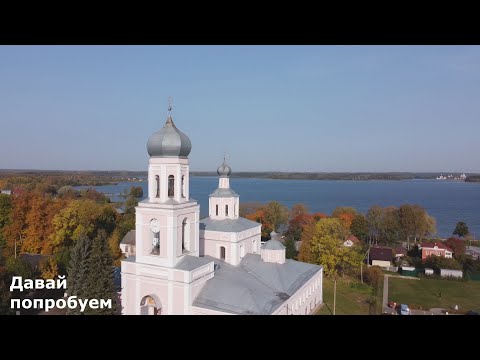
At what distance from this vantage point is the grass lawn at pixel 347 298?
2158cm

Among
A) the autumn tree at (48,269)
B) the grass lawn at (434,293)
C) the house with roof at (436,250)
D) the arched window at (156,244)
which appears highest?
the arched window at (156,244)

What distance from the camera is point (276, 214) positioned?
47.4 m

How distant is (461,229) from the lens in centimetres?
4366

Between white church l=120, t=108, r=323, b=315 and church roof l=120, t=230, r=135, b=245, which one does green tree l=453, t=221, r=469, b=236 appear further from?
church roof l=120, t=230, r=135, b=245

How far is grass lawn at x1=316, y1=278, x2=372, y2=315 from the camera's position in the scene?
21578mm

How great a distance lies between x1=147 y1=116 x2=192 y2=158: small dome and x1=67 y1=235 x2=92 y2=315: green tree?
6575 mm

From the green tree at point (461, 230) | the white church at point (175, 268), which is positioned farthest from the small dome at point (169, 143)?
the green tree at point (461, 230)

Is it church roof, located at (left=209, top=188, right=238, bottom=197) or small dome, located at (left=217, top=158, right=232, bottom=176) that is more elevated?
small dome, located at (left=217, top=158, right=232, bottom=176)

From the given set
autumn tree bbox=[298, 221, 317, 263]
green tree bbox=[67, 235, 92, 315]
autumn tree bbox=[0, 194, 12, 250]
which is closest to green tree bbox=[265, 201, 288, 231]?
autumn tree bbox=[298, 221, 317, 263]

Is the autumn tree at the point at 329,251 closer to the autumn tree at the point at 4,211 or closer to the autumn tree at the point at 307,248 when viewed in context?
the autumn tree at the point at 307,248

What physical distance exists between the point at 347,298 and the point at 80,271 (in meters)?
17.1

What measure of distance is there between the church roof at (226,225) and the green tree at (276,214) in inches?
987
